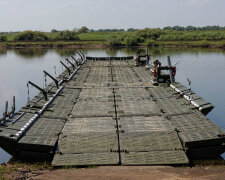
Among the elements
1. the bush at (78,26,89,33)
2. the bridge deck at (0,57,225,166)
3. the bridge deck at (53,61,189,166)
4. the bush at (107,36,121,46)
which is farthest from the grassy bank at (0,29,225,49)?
the bridge deck at (0,57,225,166)

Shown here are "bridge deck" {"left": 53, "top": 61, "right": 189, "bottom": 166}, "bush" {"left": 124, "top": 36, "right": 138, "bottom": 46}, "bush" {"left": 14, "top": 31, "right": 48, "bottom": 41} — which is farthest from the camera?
"bush" {"left": 14, "top": 31, "right": 48, "bottom": 41}

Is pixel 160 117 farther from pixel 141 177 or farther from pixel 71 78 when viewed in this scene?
pixel 71 78

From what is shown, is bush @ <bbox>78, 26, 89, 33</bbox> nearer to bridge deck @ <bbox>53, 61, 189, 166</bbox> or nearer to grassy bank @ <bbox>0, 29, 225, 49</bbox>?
grassy bank @ <bbox>0, 29, 225, 49</bbox>

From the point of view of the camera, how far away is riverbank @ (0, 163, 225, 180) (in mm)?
12633

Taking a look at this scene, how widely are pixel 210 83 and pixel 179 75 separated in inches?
273

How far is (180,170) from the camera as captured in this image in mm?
13477

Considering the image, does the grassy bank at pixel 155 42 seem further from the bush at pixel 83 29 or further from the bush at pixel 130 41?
the bush at pixel 83 29

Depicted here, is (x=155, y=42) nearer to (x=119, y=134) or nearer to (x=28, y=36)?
(x=28, y=36)

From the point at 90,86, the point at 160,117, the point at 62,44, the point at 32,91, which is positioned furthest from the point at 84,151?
the point at 62,44

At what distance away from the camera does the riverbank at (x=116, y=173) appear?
12.6m

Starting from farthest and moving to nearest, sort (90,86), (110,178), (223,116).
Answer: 1. (90,86)
2. (223,116)
3. (110,178)

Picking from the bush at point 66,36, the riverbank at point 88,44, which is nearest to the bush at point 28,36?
the bush at point 66,36

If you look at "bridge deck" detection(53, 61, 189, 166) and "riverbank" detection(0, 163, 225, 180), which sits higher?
"bridge deck" detection(53, 61, 189, 166)

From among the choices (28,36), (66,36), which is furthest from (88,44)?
(28,36)
